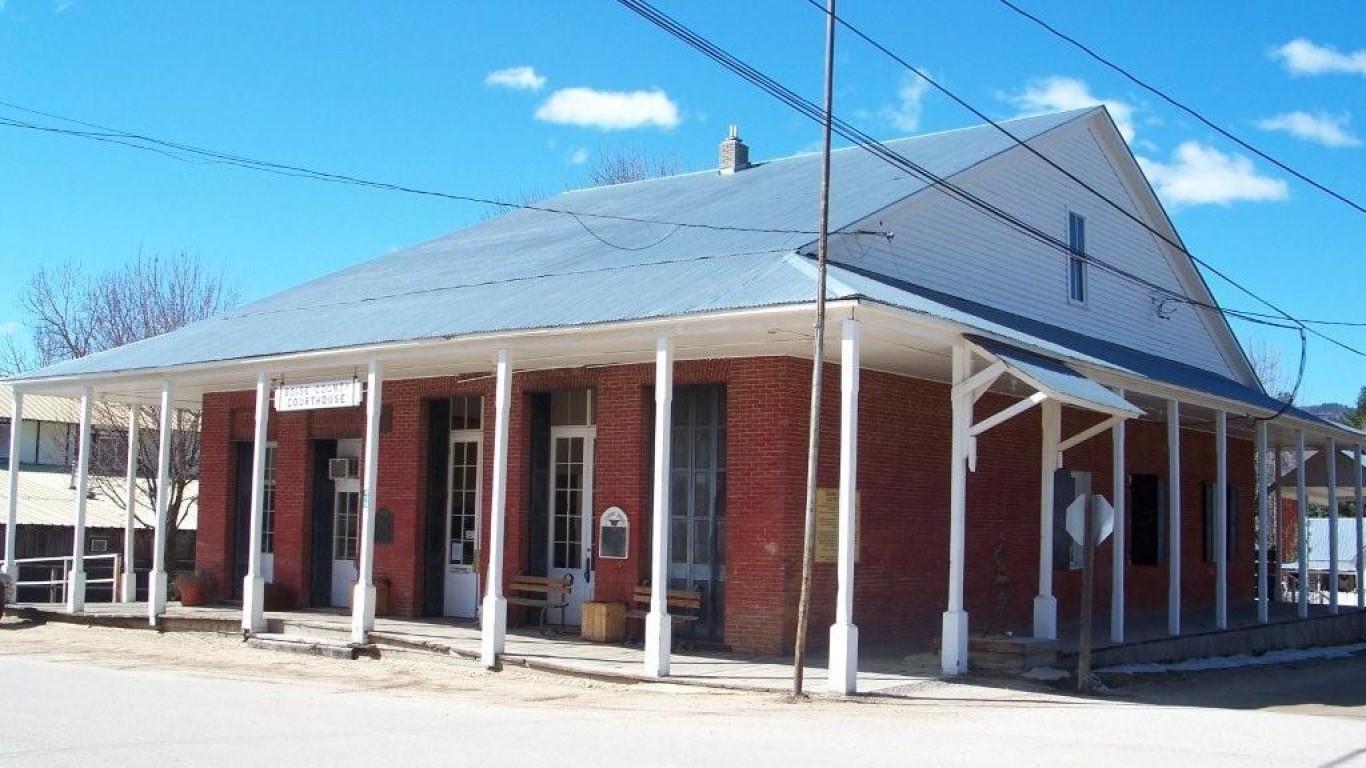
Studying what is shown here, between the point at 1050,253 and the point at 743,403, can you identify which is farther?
the point at 1050,253

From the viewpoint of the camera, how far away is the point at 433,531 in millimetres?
20266

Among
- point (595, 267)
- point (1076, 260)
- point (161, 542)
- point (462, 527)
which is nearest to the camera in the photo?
point (595, 267)

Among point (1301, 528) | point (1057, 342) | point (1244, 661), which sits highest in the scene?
point (1057, 342)

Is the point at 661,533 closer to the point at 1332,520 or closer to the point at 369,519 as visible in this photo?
the point at 369,519

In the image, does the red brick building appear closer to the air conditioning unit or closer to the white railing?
the air conditioning unit

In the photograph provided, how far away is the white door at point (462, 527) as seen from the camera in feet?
65.1

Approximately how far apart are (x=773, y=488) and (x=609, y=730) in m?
5.73

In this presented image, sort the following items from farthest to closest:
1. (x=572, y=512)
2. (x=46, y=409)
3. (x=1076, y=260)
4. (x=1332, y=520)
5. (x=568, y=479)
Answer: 1. (x=46, y=409)
2. (x=1332, y=520)
3. (x=1076, y=260)
4. (x=568, y=479)
5. (x=572, y=512)

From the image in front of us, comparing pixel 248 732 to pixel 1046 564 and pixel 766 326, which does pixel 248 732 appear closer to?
pixel 766 326

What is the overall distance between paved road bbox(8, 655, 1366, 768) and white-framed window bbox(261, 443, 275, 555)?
8.65 metres

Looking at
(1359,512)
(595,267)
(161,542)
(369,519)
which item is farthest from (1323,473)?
(161,542)

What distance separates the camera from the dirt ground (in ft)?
42.6

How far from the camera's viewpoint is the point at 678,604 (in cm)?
1670

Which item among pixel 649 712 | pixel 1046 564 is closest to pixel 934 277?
pixel 1046 564
